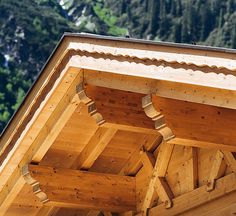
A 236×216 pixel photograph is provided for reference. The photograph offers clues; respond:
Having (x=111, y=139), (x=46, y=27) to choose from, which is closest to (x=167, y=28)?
(x=46, y=27)

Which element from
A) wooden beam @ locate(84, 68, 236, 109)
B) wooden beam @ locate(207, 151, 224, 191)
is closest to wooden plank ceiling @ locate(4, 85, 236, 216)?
wooden beam @ locate(207, 151, 224, 191)

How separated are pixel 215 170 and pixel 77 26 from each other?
75094 millimetres

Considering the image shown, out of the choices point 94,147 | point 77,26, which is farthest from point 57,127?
point 77,26

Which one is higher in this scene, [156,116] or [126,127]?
[126,127]

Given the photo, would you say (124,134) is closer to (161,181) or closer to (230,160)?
(161,181)

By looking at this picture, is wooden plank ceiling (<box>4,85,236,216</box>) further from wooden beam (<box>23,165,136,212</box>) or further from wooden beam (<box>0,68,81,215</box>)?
wooden beam (<box>0,68,81,215</box>)

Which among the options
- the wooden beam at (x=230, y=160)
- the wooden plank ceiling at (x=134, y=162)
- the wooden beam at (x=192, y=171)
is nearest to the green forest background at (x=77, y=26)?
the wooden plank ceiling at (x=134, y=162)

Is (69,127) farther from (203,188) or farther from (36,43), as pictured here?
(36,43)

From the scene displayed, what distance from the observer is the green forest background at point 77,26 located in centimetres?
7388

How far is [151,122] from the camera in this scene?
8648 mm

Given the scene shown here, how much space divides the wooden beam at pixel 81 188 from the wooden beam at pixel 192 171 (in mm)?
947

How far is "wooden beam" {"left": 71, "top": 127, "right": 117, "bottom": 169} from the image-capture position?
30.7ft

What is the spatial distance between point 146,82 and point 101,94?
78 cm

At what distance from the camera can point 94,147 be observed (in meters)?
9.42
